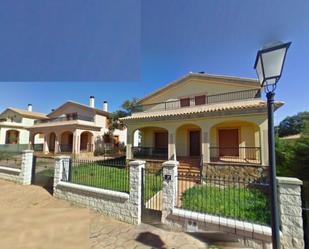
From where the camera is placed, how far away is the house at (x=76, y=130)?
21.7 meters

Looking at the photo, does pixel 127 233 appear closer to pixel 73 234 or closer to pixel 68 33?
pixel 73 234

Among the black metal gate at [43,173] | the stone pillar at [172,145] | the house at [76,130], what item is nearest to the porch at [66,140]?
the house at [76,130]

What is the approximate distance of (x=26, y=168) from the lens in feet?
30.2

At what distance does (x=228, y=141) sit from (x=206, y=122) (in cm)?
363

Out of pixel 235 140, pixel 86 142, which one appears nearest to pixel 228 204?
pixel 235 140

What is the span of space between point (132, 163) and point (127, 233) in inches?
71.4

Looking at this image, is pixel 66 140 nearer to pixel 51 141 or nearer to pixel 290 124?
pixel 51 141

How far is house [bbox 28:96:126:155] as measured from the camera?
21.7 meters

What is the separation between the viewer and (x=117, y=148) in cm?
2620

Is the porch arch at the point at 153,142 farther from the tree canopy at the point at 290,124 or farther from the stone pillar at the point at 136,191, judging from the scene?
the tree canopy at the point at 290,124

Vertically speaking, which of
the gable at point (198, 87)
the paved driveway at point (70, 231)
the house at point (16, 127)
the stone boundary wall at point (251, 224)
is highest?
the gable at point (198, 87)

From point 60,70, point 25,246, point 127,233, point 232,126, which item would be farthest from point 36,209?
point 232,126

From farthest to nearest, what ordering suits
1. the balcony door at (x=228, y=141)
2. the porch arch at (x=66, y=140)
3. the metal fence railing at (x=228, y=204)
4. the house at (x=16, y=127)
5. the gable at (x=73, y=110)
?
the house at (x=16, y=127) < the porch arch at (x=66, y=140) < the gable at (x=73, y=110) < the balcony door at (x=228, y=141) < the metal fence railing at (x=228, y=204)

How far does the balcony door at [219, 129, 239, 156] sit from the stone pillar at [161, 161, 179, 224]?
31.0ft
